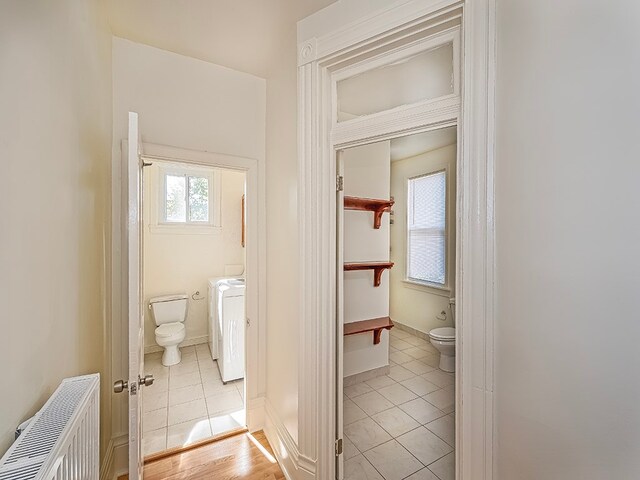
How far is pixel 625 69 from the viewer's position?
69cm

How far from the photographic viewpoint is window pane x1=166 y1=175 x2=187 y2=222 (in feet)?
11.8

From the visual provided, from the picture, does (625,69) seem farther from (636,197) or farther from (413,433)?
(413,433)

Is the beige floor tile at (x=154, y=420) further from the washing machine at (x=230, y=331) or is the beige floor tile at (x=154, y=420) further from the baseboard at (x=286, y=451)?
the baseboard at (x=286, y=451)

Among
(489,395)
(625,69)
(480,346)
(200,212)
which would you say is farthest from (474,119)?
(200,212)

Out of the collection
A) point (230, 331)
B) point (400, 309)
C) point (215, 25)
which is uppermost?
point (215, 25)

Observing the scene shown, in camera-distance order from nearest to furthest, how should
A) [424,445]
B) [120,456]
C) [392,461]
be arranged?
[120,456], [392,461], [424,445]

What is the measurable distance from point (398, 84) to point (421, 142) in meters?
2.19

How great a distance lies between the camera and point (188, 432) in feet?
6.98

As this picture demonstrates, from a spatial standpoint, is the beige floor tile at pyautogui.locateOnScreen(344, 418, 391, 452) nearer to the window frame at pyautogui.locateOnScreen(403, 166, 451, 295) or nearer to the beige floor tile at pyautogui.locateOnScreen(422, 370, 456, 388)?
the beige floor tile at pyautogui.locateOnScreen(422, 370, 456, 388)

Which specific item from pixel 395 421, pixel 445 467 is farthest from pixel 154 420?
pixel 445 467

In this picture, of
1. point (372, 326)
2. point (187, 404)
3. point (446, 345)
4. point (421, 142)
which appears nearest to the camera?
point (187, 404)

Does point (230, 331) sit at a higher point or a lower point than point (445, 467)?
higher

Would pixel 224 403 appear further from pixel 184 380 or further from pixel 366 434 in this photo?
pixel 366 434

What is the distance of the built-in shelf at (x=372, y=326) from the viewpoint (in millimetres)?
2516
